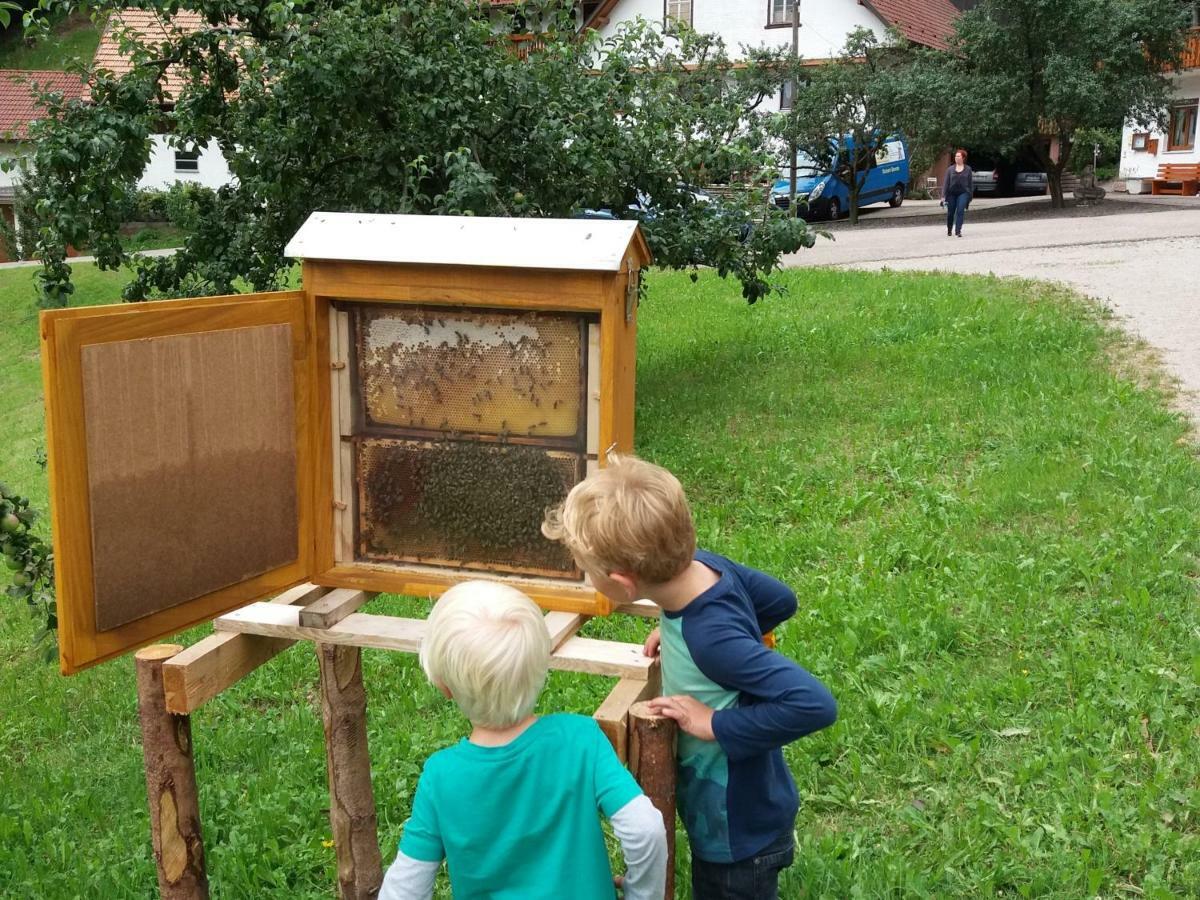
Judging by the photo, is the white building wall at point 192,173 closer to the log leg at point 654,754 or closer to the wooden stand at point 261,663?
the wooden stand at point 261,663

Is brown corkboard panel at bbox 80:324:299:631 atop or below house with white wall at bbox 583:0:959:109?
below

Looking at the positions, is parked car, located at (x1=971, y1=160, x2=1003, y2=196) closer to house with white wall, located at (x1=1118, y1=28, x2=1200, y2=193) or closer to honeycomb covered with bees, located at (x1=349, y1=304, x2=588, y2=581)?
house with white wall, located at (x1=1118, y1=28, x2=1200, y2=193)

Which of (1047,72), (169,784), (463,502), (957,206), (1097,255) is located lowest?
(169,784)

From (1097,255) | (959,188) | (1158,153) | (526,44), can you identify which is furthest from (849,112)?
(526,44)

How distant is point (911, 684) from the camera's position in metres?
4.65

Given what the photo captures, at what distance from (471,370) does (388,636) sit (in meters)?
0.72

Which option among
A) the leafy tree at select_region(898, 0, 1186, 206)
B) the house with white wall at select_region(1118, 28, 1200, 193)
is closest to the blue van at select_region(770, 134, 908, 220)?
the leafy tree at select_region(898, 0, 1186, 206)

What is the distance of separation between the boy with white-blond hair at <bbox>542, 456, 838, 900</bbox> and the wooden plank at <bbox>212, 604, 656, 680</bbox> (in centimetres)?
21

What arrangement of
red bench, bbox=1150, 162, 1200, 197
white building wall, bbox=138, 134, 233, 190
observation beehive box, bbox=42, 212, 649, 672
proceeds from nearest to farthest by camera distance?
observation beehive box, bbox=42, 212, 649, 672, red bench, bbox=1150, 162, 1200, 197, white building wall, bbox=138, 134, 233, 190

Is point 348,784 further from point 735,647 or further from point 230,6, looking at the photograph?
point 230,6

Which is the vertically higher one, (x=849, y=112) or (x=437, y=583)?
(x=849, y=112)

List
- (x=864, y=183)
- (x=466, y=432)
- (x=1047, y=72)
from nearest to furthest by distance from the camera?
(x=466, y=432) → (x=1047, y=72) → (x=864, y=183)

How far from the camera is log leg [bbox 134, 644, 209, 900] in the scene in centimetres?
287

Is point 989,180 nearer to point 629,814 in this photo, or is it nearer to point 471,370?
point 471,370
